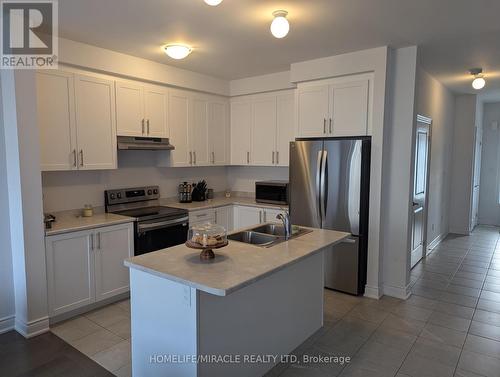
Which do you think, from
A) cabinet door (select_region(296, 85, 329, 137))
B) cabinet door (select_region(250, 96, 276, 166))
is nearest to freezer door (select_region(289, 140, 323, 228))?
cabinet door (select_region(296, 85, 329, 137))

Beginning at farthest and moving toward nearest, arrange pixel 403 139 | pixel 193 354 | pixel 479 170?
pixel 479 170 < pixel 403 139 < pixel 193 354

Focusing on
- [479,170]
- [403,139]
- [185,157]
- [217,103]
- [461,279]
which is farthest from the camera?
[479,170]

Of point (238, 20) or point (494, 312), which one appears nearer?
point (238, 20)

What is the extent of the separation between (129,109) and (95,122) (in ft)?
1.46

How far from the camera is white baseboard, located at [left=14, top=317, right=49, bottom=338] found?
9.48 feet

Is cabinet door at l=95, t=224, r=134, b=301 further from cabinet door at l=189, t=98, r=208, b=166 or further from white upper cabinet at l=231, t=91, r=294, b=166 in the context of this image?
white upper cabinet at l=231, t=91, r=294, b=166

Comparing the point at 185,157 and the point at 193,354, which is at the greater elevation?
the point at 185,157

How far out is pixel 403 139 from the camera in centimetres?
361

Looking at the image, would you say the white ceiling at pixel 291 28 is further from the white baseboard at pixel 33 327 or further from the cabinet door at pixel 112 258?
the white baseboard at pixel 33 327

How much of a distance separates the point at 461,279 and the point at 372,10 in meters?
3.47

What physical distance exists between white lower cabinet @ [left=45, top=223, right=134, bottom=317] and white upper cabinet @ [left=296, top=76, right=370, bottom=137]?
2.37 m

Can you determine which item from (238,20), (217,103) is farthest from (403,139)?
(217,103)

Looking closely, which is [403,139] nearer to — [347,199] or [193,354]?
[347,199]

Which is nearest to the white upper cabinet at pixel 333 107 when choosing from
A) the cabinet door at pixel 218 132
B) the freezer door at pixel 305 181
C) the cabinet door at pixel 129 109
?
the freezer door at pixel 305 181
